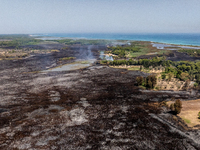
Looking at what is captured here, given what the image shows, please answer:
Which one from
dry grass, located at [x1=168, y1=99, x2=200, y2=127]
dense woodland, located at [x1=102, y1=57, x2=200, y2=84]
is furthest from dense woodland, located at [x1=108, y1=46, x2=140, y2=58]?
dry grass, located at [x1=168, y1=99, x2=200, y2=127]

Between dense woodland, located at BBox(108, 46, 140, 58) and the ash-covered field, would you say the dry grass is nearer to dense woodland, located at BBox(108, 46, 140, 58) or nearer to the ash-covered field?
the ash-covered field

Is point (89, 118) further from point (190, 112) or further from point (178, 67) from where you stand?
point (178, 67)

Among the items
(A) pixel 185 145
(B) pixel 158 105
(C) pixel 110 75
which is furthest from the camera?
(C) pixel 110 75

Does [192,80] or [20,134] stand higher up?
[192,80]

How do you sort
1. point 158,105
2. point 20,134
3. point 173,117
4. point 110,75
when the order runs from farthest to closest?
point 110,75
point 158,105
point 173,117
point 20,134

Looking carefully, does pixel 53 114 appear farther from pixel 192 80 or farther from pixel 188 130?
pixel 192 80

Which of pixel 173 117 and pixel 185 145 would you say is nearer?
pixel 185 145

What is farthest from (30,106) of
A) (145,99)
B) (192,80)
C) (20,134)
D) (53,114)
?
(192,80)
